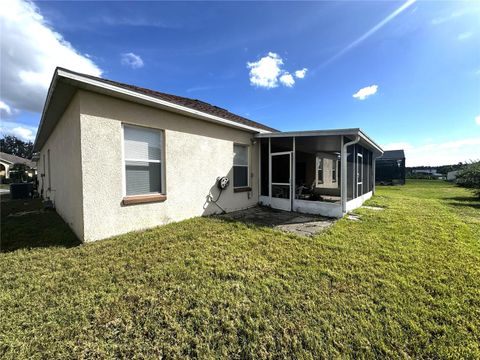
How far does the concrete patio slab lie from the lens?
223 inches

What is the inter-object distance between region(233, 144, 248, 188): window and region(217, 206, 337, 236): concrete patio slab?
1.14m

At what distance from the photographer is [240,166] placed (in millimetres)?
8305

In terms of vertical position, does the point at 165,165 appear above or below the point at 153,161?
below

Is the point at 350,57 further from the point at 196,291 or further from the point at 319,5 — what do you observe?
the point at 196,291

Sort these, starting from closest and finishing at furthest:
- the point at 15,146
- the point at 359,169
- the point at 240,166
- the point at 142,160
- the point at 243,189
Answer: the point at 142,160 → the point at 243,189 → the point at 240,166 → the point at 359,169 → the point at 15,146

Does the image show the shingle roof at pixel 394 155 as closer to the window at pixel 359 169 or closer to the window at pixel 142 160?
the window at pixel 359 169

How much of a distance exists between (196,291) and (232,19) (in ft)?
30.1

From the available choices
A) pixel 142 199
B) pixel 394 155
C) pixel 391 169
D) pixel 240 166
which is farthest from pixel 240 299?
pixel 394 155

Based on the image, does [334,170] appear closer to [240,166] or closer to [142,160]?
[240,166]

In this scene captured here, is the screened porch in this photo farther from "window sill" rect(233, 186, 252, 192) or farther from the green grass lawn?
the green grass lawn

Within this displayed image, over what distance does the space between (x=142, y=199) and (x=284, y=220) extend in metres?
4.17

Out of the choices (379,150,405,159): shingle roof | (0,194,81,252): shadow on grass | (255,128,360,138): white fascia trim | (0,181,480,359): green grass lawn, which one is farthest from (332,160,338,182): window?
(379,150,405,159): shingle roof

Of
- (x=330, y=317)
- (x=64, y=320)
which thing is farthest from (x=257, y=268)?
(x=64, y=320)

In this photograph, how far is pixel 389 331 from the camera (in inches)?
87.7
